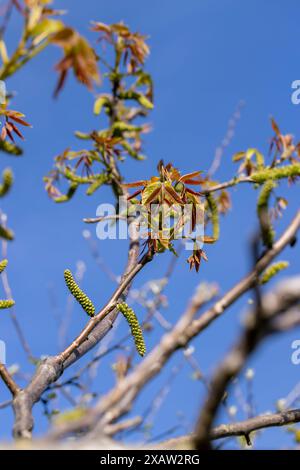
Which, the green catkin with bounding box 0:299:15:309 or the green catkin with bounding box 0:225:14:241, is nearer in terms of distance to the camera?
the green catkin with bounding box 0:225:14:241

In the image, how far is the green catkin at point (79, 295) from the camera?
1.82 metres

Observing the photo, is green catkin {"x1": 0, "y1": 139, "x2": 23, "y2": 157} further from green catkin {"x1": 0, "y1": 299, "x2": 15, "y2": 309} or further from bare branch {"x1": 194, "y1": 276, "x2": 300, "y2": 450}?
bare branch {"x1": 194, "y1": 276, "x2": 300, "y2": 450}

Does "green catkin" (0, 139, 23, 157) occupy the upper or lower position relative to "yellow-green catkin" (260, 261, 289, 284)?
upper

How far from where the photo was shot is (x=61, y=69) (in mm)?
1145

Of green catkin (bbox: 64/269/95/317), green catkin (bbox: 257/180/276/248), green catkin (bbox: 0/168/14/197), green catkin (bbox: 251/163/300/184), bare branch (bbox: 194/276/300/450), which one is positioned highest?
green catkin (bbox: 251/163/300/184)

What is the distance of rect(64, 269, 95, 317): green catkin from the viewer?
1821mm

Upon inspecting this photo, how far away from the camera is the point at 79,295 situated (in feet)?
5.98

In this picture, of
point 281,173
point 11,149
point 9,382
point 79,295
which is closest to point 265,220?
point 11,149

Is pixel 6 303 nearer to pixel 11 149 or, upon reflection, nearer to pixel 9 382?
pixel 9 382

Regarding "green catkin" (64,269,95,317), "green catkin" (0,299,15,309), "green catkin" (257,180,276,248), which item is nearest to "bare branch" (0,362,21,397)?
"green catkin" (0,299,15,309)

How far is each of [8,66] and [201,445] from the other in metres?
0.77

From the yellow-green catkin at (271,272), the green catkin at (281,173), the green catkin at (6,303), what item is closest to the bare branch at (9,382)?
the green catkin at (6,303)
